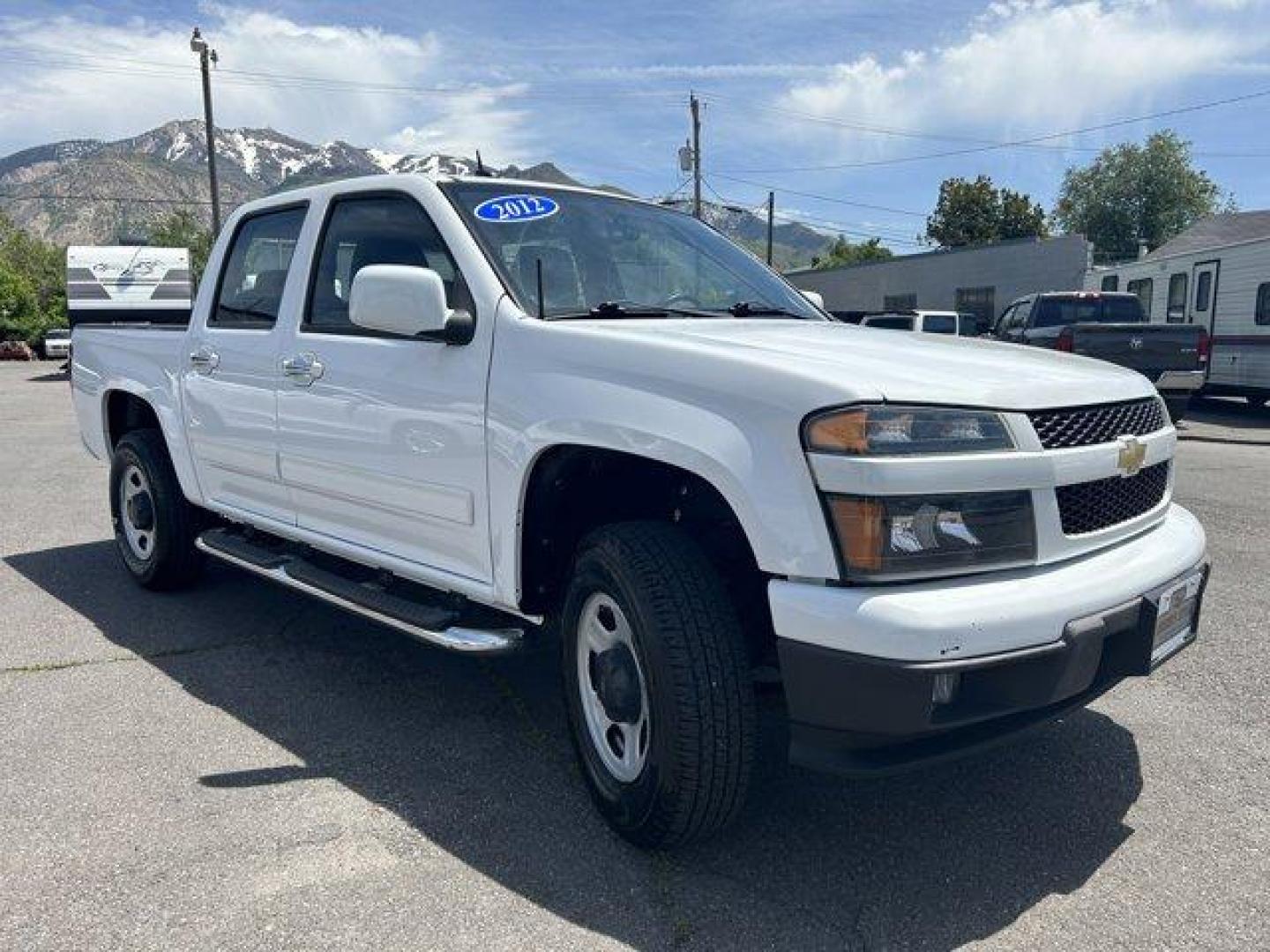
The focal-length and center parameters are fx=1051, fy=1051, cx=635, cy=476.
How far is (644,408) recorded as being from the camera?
9.04 feet

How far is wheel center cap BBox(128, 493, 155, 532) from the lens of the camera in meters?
5.48

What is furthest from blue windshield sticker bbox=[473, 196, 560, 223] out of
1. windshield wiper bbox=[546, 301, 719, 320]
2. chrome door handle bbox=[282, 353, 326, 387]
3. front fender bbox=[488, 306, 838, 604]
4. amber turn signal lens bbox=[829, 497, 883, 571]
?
amber turn signal lens bbox=[829, 497, 883, 571]

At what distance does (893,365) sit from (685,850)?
143 centimetres

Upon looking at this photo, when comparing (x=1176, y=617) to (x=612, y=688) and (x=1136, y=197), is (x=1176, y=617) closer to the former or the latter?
(x=612, y=688)

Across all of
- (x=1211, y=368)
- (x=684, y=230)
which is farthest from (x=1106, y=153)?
(x=684, y=230)

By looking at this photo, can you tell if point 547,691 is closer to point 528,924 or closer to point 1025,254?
point 528,924

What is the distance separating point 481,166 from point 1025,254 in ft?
94.3

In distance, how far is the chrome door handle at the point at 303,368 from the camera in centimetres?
389

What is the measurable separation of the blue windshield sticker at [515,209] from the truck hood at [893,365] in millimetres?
669

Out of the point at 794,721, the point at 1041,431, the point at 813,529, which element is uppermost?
the point at 1041,431

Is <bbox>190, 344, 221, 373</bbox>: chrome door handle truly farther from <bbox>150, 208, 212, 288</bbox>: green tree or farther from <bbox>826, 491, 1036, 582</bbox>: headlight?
<bbox>150, 208, 212, 288</bbox>: green tree

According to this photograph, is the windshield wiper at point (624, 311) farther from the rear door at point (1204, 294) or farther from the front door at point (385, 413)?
the rear door at point (1204, 294)

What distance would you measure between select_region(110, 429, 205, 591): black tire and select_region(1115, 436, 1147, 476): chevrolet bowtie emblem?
4.35m

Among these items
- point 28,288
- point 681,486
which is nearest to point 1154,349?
point 681,486
